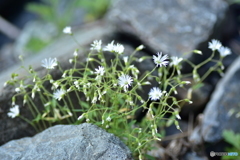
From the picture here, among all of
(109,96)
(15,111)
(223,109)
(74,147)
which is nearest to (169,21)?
(223,109)

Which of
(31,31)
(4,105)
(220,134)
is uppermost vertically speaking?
(4,105)

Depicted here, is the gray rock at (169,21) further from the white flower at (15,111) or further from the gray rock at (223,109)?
A: the white flower at (15,111)

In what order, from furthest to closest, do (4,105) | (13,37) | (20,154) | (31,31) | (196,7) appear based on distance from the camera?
(13,37) → (31,31) → (196,7) → (4,105) → (20,154)

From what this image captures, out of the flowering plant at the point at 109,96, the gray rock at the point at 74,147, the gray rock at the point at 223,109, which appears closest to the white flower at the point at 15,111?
the flowering plant at the point at 109,96

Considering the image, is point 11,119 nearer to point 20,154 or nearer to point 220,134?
point 20,154

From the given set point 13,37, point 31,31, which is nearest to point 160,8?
point 31,31

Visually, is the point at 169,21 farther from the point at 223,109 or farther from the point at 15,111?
the point at 15,111
